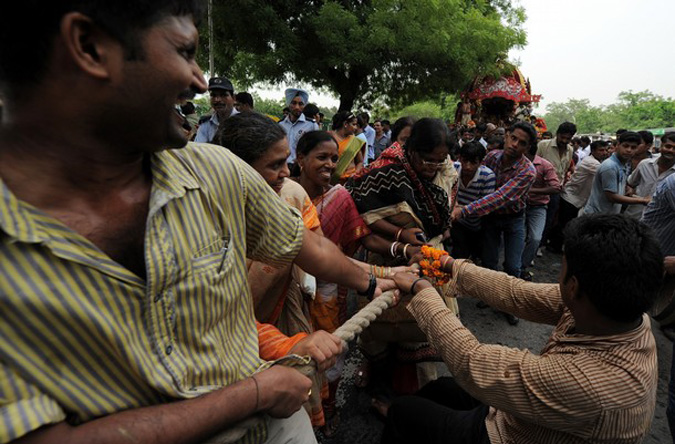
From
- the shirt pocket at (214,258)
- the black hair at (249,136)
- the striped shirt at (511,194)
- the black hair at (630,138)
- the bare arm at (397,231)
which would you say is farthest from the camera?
the black hair at (630,138)

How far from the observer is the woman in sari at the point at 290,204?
1.84 meters

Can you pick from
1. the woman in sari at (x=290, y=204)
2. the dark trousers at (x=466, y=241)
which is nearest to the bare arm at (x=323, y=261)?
the woman in sari at (x=290, y=204)

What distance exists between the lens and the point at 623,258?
126 cm

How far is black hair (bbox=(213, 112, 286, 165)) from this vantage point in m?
1.98

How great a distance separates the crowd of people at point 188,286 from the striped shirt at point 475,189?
2126mm

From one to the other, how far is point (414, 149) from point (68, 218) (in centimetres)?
211

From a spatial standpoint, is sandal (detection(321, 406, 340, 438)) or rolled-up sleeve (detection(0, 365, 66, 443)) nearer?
rolled-up sleeve (detection(0, 365, 66, 443))

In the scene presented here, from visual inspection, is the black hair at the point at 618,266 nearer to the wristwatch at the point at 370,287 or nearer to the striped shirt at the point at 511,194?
the wristwatch at the point at 370,287

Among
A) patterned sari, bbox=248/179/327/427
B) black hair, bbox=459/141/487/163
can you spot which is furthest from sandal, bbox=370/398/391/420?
black hair, bbox=459/141/487/163

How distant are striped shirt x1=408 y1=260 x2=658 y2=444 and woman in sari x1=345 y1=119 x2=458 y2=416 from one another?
35.5 inches

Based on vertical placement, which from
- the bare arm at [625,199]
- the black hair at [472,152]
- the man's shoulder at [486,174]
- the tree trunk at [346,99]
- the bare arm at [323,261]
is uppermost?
the tree trunk at [346,99]

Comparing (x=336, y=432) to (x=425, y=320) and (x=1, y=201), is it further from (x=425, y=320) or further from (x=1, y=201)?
(x=1, y=201)

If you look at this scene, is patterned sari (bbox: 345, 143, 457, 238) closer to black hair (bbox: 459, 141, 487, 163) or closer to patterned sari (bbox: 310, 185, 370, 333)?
patterned sari (bbox: 310, 185, 370, 333)

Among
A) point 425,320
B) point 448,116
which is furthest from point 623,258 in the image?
point 448,116
